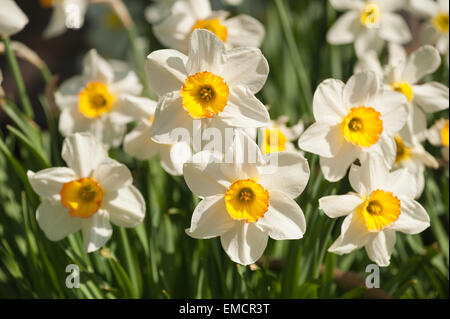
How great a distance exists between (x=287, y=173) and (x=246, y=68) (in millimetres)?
242

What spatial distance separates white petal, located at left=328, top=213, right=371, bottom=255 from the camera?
111 cm

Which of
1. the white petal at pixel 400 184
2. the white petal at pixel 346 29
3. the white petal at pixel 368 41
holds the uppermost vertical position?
the white petal at pixel 346 29

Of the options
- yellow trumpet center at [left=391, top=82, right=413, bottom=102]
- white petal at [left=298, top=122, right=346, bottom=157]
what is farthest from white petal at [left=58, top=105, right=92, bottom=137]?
yellow trumpet center at [left=391, top=82, right=413, bottom=102]

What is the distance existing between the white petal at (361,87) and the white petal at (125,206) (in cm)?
54

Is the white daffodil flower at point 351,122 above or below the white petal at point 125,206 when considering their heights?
above

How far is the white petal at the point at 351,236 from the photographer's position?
111 centimetres

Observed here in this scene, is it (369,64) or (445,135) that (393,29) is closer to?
(369,64)

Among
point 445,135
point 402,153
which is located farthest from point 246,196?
point 445,135

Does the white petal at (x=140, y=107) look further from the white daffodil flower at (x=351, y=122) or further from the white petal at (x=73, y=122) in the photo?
the white daffodil flower at (x=351, y=122)

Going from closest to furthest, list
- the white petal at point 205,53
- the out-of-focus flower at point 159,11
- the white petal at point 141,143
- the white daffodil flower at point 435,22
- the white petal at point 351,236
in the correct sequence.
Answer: the white petal at point 205,53 < the white petal at point 351,236 < the white petal at point 141,143 < the white daffodil flower at point 435,22 < the out-of-focus flower at point 159,11

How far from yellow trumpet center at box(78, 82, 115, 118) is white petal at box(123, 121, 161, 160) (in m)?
0.20

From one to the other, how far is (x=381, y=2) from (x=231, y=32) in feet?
1.78

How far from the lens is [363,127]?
1094 mm

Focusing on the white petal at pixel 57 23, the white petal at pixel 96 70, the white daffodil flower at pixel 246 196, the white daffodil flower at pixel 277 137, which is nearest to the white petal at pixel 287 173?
the white daffodil flower at pixel 246 196
